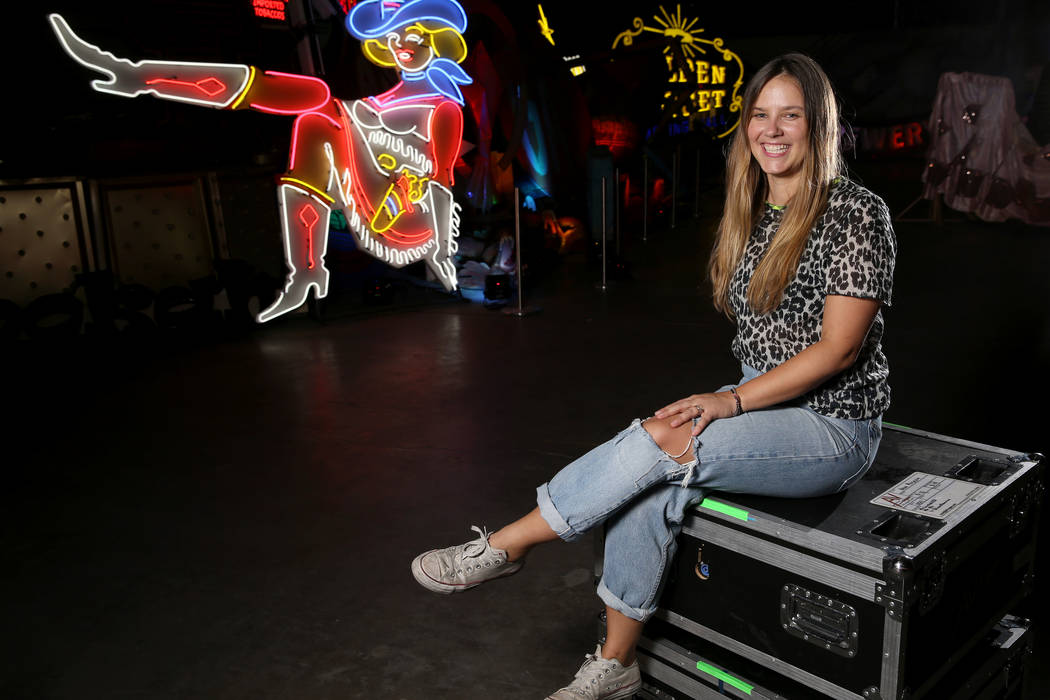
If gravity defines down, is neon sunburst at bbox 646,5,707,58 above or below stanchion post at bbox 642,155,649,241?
above

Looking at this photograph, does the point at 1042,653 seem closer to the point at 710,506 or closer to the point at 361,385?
the point at 710,506

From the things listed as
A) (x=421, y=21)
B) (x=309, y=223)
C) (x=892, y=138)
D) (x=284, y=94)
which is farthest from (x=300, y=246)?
(x=892, y=138)

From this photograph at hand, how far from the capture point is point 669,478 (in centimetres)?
186

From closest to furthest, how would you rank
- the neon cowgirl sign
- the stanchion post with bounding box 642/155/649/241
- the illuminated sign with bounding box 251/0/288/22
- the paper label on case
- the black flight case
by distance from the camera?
1. the black flight case
2. the paper label on case
3. the neon cowgirl sign
4. the illuminated sign with bounding box 251/0/288/22
5. the stanchion post with bounding box 642/155/649/241

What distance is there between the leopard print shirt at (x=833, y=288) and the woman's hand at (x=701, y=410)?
0.72ft

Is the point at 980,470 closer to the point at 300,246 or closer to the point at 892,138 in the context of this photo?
the point at 300,246

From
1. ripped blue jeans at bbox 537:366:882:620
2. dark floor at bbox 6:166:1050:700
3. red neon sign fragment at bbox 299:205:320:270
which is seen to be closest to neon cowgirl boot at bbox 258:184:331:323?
red neon sign fragment at bbox 299:205:320:270

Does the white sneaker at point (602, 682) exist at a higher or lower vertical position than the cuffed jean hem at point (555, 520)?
lower

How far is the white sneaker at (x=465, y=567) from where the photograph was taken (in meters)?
2.14

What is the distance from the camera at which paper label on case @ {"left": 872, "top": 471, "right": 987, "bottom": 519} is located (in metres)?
1.81

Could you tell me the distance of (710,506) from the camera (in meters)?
1.93

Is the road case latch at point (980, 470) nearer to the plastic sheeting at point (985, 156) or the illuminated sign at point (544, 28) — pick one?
the plastic sheeting at point (985, 156)

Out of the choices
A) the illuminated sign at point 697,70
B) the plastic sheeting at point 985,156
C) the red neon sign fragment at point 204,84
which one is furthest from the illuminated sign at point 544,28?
the red neon sign fragment at point 204,84

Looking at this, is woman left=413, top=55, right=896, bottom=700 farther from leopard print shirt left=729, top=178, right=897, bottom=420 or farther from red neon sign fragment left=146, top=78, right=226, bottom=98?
red neon sign fragment left=146, top=78, right=226, bottom=98
